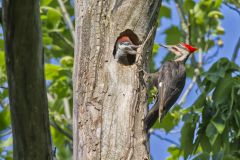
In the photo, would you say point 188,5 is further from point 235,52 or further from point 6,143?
point 6,143

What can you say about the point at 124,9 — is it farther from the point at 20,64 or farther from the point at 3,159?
the point at 3,159

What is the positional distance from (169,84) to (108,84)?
0.97 m

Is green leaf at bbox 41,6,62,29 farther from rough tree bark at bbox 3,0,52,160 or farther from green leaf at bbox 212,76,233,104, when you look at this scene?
rough tree bark at bbox 3,0,52,160

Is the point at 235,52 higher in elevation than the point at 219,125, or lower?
higher

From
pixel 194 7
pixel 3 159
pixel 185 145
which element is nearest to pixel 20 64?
pixel 185 145

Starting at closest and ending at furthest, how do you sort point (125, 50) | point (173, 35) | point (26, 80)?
point (26, 80) < point (125, 50) < point (173, 35)

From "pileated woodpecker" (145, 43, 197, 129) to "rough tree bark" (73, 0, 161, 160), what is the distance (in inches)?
7.3

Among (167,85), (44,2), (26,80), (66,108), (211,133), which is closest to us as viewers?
(26,80)

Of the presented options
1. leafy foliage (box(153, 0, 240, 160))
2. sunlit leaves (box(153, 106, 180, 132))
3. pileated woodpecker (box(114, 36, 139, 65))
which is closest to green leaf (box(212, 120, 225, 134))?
leafy foliage (box(153, 0, 240, 160))

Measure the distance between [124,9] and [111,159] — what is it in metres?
1.14

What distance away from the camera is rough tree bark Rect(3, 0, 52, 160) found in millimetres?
3568

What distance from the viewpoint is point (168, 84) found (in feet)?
17.0

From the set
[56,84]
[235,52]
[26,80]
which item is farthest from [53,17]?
[26,80]

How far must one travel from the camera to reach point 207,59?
7.85 metres
